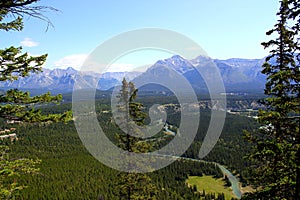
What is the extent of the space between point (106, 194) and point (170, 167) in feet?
117

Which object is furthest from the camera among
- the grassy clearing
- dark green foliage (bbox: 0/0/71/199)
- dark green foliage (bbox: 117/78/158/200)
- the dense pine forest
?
the grassy clearing

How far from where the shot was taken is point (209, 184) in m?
85.6

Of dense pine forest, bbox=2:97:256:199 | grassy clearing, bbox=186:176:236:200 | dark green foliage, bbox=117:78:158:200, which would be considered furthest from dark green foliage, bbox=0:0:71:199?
grassy clearing, bbox=186:176:236:200

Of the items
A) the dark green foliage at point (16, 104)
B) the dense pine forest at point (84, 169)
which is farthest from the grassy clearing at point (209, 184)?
the dark green foliage at point (16, 104)

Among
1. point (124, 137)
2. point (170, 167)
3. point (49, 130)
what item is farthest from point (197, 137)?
point (124, 137)

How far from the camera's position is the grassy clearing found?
259ft

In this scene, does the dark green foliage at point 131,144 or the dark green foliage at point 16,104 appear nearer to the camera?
the dark green foliage at point 16,104

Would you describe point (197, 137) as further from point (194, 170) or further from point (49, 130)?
point (49, 130)

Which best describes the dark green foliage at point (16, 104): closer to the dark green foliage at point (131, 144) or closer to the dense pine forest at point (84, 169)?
the dark green foliage at point (131, 144)

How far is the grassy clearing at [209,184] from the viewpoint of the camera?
→ 259 ft

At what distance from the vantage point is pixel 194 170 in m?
95.4

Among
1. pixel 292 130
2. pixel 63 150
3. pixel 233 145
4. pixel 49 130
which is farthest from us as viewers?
pixel 49 130

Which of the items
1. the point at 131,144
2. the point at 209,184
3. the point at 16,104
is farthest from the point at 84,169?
the point at 16,104

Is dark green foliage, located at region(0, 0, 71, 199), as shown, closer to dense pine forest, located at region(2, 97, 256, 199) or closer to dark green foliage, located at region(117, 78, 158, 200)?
dark green foliage, located at region(117, 78, 158, 200)
